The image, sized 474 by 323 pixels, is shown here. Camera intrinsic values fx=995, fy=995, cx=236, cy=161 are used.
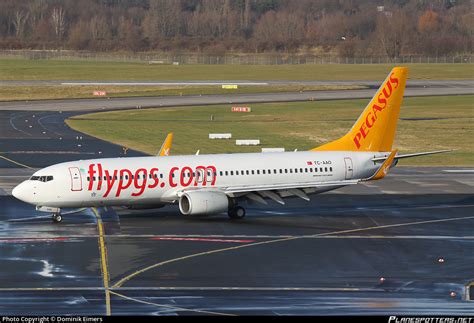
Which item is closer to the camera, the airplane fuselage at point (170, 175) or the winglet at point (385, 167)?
the airplane fuselage at point (170, 175)

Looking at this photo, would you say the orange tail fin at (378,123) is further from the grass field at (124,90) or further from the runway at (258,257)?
the grass field at (124,90)

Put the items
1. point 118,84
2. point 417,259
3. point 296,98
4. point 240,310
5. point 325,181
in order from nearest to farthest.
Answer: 1. point 240,310
2. point 417,259
3. point 325,181
4. point 296,98
5. point 118,84

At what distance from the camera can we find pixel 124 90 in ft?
536

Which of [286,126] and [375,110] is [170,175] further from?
[286,126]

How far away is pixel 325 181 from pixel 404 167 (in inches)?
979

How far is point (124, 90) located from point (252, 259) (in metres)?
119

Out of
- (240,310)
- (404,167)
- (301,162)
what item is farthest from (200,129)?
(240,310)

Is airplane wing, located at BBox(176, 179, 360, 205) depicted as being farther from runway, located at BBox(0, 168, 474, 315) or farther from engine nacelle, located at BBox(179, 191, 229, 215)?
runway, located at BBox(0, 168, 474, 315)

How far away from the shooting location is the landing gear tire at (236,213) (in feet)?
191

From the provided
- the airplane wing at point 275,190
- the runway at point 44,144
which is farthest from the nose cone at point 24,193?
the runway at point 44,144

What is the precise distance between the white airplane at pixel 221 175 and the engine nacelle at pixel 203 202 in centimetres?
6

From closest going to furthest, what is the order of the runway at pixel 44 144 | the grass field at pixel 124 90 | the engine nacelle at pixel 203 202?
the engine nacelle at pixel 203 202, the runway at pixel 44 144, the grass field at pixel 124 90

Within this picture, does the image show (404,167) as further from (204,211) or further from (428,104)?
(428,104)

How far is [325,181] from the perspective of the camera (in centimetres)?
6034
